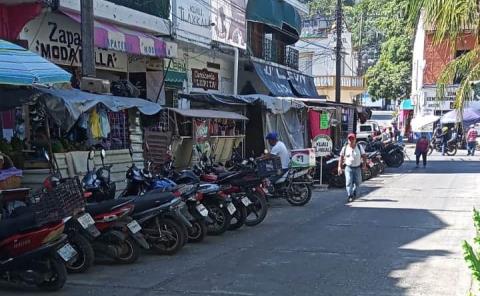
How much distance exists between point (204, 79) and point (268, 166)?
31.3 ft

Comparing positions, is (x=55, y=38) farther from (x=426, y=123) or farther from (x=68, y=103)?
(x=426, y=123)

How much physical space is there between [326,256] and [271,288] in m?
1.82

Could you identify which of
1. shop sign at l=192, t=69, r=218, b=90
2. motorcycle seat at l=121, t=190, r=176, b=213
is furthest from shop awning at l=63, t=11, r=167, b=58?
motorcycle seat at l=121, t=190, r=176, b=213

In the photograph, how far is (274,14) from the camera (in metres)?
24.1

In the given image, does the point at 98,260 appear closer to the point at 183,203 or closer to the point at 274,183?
the point at 183,203

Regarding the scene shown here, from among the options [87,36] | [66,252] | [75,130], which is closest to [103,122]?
[75,130]

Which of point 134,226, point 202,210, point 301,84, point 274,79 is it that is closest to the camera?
point 134,226

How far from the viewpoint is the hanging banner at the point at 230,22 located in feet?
63.7

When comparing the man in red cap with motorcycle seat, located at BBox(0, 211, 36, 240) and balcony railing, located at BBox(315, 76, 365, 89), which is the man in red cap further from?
balcony railing, located at BBox(315, 76, 365, 89)

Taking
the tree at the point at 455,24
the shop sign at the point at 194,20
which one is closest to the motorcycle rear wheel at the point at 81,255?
the tree at the point at 455,24

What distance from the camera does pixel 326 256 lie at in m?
8.02

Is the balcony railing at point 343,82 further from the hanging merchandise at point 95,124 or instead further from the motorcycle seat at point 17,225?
the motorcycle seat at point 17,225

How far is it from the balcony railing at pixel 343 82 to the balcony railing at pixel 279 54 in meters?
15.9

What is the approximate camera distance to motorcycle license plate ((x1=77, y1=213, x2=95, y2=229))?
6.91 meters
